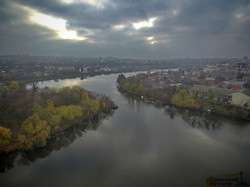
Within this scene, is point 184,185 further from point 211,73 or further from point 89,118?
point 211,73

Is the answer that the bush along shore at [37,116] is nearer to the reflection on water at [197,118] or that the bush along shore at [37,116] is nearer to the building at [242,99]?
the reflection on water at [197,118]

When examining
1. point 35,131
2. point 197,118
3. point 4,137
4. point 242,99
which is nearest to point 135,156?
point 35,131

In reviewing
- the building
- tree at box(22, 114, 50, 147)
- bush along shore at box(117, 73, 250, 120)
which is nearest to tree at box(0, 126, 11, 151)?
tree at box(22, 114, 50, 147)

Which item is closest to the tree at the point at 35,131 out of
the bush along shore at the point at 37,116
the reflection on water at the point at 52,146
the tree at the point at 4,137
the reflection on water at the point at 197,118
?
the bush along shore at the point at 37,116

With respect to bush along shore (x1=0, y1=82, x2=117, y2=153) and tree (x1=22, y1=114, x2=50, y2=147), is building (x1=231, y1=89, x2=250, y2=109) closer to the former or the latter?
bush along shore (x1=0, y1=82, x2=117, y2=153)

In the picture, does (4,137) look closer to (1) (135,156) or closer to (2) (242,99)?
(1) (135,156)

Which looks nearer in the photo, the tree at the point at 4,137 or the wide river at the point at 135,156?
the wide river at the point at 135,156
